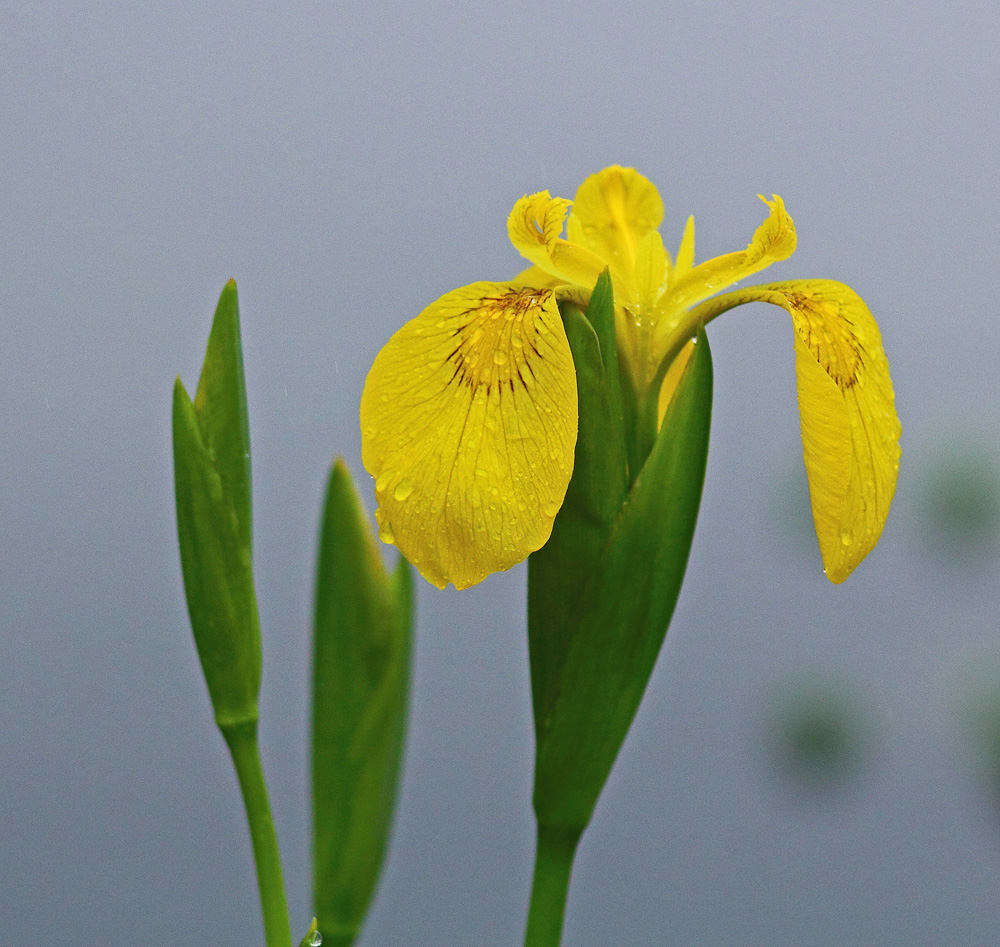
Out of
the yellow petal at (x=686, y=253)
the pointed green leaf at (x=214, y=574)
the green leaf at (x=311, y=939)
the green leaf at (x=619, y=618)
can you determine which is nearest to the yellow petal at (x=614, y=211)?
the yellow petal at (x=686, y=253)

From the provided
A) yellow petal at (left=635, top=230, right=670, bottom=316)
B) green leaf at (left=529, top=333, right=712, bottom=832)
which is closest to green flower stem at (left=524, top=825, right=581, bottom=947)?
green leaf at (left=529, top=333, right=712, bottom=832)

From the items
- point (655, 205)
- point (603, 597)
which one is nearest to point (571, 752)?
point (603, 597)

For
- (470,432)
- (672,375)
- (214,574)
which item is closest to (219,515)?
(214,574)

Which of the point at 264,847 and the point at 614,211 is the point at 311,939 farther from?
the point at 614,211

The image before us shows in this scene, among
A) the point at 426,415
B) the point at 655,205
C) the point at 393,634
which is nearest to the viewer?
the point at 393,634

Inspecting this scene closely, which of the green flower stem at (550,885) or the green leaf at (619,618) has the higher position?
the green leaf at (619,618)

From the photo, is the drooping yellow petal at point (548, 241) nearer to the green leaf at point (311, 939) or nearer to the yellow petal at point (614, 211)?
the yellow petal at point (614, 211)

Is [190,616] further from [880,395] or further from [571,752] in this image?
[880,395]
